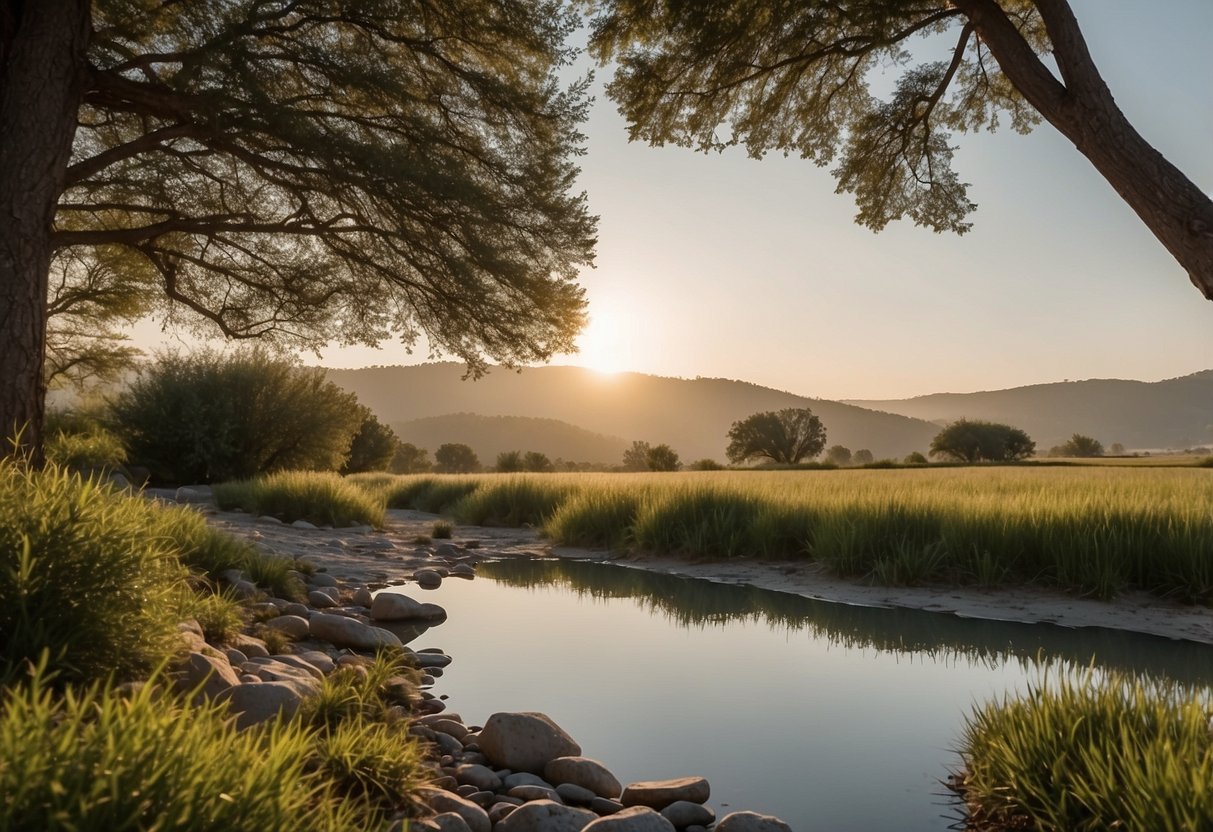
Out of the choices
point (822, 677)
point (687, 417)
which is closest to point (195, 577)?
point (822, 677)

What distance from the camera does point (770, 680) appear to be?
4.18 metres

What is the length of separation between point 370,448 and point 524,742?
2358 cm

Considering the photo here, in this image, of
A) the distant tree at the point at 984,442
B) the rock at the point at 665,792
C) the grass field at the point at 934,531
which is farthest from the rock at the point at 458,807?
the distant tree at the point at 984,442

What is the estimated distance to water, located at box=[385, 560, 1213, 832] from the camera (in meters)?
2.91

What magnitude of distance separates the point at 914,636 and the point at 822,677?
53.5 inches

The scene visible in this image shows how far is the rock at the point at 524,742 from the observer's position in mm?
2982

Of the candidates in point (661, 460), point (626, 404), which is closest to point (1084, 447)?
point (661, 460)

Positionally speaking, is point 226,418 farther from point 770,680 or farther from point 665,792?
point 665,792

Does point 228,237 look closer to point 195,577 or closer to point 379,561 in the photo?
point 379,561

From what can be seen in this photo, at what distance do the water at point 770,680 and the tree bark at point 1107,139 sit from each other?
260cm

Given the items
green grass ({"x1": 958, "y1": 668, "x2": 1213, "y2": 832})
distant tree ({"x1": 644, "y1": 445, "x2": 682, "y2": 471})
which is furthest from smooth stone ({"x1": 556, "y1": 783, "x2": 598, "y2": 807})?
distant tree ({"x1": 644, "y1": 445, "x2": 682, "y2": 471})

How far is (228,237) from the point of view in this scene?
8664 millimetres

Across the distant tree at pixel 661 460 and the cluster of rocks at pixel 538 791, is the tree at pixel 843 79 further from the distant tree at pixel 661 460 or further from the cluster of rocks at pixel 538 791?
the distant tree at pixel 661 460

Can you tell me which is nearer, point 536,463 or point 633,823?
point 633,823
